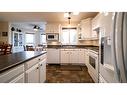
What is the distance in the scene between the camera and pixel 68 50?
7461 mm

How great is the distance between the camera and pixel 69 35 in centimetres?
816

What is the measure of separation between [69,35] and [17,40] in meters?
4.35

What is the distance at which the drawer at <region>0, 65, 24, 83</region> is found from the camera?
152cm

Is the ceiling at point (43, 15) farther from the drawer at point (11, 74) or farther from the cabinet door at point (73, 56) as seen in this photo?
the drawer at point (11, 74)

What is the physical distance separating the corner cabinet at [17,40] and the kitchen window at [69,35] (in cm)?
368

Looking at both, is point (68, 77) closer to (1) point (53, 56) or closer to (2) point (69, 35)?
(1) point (53, 56)

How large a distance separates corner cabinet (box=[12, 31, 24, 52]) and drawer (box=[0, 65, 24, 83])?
8458 millimetres

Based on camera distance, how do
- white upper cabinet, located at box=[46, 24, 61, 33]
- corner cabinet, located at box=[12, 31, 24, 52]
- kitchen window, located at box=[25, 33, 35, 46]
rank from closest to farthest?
white upper cabinet, located at box=[46, 24, 61, 33], corner cabinet, located at box=[12, 31, 24, 52], kitchen window, located at box=[25, 33, 35, 46]

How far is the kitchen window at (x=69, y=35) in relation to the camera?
815 centimetres

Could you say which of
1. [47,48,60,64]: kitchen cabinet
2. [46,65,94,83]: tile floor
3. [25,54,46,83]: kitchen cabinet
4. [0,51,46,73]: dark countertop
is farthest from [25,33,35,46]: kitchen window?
[0,51,46,73]: dark countertop

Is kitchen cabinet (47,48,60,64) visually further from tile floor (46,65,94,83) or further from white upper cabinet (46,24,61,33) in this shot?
tile floor (46,65,94,83)
